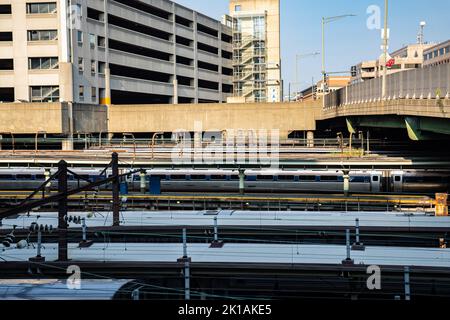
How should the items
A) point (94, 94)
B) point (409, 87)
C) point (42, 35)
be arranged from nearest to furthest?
point (409, 87)
point (42, 35)
point (94, 94)

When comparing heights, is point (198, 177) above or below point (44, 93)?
below

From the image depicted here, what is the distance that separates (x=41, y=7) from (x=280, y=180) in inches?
1809

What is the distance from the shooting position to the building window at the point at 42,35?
68.8 m

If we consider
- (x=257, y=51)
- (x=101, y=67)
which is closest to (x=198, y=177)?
(x=101, y=67)

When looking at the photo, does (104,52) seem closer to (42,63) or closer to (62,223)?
(42,63)

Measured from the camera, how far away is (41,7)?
68375mm

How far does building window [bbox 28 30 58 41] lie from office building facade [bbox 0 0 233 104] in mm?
134

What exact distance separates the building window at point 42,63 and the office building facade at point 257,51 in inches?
1907

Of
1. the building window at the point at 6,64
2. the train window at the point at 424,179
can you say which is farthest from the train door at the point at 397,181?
the building window at the point at 6,64

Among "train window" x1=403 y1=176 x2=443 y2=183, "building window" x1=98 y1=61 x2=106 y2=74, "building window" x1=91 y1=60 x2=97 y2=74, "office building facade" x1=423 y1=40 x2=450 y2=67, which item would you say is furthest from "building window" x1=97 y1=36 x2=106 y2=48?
"office building facade" x1=423 y1=40 x2=450 y2=67

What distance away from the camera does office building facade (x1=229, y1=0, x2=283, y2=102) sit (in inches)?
4385
